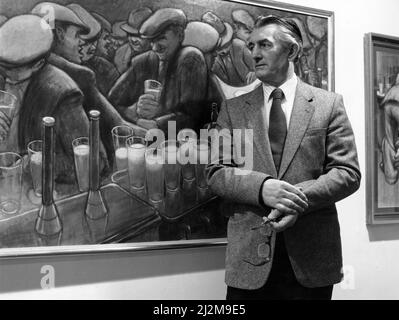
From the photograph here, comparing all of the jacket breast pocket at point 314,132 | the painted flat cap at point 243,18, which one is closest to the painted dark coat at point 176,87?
the painted flat cap at point 243,18

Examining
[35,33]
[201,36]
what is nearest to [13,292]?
[35,33]

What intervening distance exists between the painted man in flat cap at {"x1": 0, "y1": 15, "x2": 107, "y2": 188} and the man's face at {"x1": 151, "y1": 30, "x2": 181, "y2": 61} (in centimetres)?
33

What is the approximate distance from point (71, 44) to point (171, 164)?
544 millimetres

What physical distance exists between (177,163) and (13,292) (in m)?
0.71

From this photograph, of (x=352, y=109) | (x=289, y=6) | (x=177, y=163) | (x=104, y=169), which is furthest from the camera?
(x=352, y=109)

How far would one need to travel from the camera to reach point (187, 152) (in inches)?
71.1

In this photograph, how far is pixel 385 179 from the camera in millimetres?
2191

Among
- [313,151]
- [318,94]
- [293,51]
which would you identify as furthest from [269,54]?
[313,151]

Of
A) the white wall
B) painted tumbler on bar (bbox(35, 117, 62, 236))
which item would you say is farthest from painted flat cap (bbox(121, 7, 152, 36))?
the white wall

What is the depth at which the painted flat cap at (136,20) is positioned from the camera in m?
1.71

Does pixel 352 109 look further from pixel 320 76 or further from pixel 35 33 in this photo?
pixel 35 33

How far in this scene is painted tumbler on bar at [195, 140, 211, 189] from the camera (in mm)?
1819

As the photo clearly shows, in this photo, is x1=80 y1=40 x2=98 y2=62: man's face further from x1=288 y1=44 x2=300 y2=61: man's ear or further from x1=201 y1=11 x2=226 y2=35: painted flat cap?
Result: x1=288 y1=44 x2=300 y2=61: man's ear

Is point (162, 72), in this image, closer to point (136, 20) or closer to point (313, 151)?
point (136, 20)
